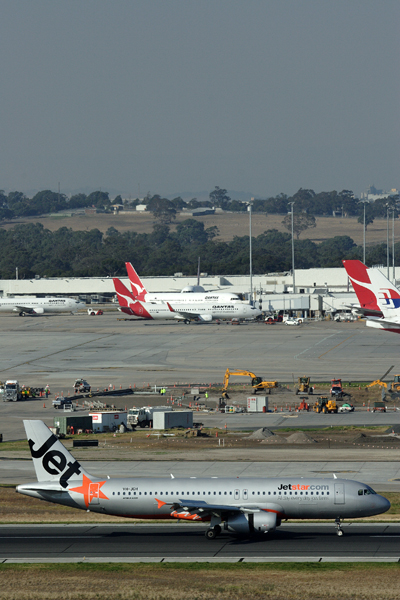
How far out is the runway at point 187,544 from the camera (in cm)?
3933

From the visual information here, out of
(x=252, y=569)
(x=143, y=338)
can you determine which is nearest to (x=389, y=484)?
(x=252, y=569)

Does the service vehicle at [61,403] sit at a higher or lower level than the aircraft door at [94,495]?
lower

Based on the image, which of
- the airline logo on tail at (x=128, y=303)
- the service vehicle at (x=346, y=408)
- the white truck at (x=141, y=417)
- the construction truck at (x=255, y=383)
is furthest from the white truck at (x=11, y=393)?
the airline logo on tail at (x=128, y=303)

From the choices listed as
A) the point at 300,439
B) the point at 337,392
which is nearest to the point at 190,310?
the point at 337,392

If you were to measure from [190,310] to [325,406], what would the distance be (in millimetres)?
89268

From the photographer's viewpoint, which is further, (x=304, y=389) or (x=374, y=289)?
(x=374, y=289)

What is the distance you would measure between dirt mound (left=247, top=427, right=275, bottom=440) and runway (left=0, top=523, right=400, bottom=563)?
24926 mm

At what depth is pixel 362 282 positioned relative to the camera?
97.3 m

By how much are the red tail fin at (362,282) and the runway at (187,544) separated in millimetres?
53465

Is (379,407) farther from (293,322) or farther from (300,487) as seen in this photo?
(293,322)

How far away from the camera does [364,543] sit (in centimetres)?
4147

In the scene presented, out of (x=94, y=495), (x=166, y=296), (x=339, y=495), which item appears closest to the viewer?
(x=339, y=495)

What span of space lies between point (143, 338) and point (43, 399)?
175 feet

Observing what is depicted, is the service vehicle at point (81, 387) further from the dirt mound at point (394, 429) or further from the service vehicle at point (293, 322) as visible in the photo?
the service vehicle at point (293, 322)
